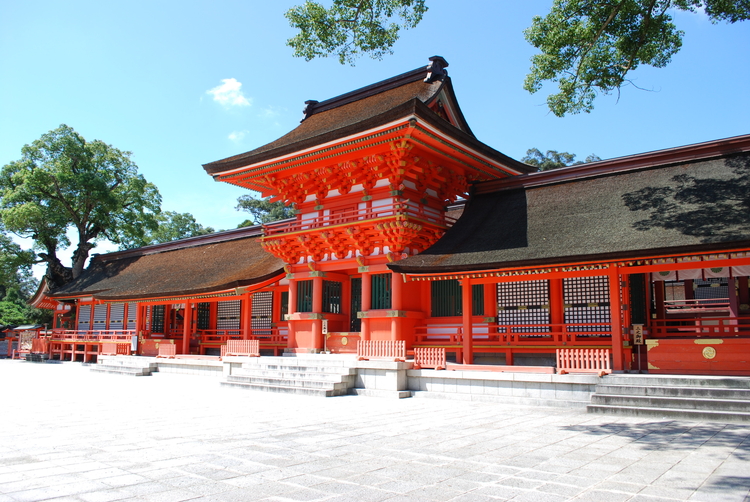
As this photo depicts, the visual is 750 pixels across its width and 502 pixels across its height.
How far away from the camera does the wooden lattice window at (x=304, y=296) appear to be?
61.4 ft

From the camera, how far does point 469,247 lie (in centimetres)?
1448

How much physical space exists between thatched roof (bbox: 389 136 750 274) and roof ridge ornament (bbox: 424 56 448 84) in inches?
185

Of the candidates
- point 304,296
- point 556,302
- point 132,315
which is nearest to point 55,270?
point 132,315

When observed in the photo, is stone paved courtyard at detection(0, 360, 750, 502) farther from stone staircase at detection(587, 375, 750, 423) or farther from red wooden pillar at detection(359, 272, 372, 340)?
red wooden pillar at detection(359, 272, 372, 340)

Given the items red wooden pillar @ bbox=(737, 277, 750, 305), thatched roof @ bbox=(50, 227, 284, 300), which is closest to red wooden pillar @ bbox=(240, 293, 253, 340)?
thatched roof @ bbox=(50, 227, 284, 300)

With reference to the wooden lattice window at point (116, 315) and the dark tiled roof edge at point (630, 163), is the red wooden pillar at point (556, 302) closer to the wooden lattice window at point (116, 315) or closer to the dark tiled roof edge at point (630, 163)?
the dark tiled roof edge at point (630, 163)

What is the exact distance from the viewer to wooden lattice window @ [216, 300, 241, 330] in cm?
2356

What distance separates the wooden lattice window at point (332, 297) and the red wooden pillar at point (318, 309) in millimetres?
343

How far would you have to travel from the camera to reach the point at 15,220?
2956cm

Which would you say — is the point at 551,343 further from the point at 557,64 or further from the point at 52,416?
the point at 52,416

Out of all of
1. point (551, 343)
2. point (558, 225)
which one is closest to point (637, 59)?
point (558, 225)

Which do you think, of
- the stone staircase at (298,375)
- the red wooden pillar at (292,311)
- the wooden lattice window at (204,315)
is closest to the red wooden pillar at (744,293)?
the stone staircase at (298,375)

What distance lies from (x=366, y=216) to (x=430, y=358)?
16.1 ft

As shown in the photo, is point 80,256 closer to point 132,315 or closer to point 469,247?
point 132,315
